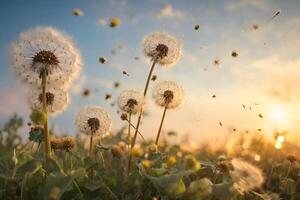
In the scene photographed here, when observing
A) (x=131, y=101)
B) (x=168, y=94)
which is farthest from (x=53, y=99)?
(x=168, y=94)

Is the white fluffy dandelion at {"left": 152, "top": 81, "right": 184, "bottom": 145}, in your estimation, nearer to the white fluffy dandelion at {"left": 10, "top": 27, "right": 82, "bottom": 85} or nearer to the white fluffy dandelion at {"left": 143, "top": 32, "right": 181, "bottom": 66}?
the white fluffy dandelion at {"left": 143, "top": 32, "right": 181, "bottom": 66}

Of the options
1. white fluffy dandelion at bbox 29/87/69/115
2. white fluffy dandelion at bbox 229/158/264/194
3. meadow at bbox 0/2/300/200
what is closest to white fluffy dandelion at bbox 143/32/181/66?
meadow at bbox 0/2/300/200

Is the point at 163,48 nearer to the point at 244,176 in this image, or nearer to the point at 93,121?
the point at 93,121

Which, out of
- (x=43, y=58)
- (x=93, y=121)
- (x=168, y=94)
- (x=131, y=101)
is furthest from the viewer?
(x=168, y=94)

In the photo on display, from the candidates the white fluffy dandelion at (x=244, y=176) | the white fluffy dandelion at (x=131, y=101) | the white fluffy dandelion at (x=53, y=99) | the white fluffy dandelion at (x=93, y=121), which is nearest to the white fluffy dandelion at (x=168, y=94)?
the white fluffy dandelion at (x=131, y=101)

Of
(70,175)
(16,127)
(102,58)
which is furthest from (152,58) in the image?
(16,127)

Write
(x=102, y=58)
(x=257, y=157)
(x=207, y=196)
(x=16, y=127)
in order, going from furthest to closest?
(x=16, y=127)
(x=257, y=157)
(x=102, y=58)
(x=207, y=196)

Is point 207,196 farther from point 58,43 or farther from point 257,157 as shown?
point 257,157
